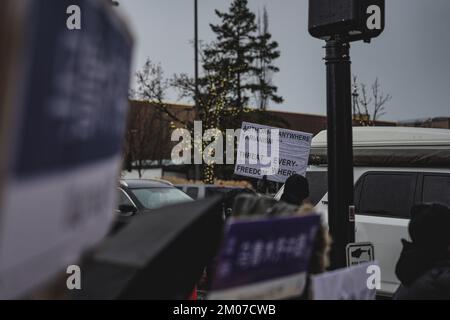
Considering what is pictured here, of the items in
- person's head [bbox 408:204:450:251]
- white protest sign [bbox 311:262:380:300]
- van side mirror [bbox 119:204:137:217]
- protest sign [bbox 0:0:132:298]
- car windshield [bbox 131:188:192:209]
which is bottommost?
van side mirror [bbox 119:204:137:217]

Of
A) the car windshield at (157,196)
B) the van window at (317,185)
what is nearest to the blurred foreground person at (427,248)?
the van window at (317,185)

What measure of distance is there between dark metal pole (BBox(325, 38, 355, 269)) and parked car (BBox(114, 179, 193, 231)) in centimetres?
646

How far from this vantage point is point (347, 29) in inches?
208

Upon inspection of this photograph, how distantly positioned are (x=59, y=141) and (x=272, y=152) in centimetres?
769

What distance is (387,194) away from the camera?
689 cm

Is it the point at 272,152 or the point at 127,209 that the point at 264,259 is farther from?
the point at 127,209

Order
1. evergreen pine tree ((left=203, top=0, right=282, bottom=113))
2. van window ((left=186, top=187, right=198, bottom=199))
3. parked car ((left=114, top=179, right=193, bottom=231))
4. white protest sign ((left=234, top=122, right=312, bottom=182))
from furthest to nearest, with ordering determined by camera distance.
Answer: evergreen pine tree ((left=203, top=0, right=282, bottom=113)) → van window ((left=186, top=187, right=198, bottom=199)) → parked car ((left=114, top=179, right=193, bottom=231)) → white protest sign ((left=234, top=122, right=312, bottom=182))

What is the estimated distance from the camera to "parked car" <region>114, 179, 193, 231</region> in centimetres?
1167

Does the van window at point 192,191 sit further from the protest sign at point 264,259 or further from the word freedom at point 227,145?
the protest sign at point 264,259

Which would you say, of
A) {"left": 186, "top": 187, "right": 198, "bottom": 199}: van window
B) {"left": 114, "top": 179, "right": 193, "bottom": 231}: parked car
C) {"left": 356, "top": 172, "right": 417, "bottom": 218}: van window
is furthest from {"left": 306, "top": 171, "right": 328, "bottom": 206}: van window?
{"left": 186, "top": 187, "right": 198, "bottom": 199}: van window

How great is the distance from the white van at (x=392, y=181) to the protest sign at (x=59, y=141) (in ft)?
17.7

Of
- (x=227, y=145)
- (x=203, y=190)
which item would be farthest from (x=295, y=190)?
(x=227, y=145)

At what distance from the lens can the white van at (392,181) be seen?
6508 mm

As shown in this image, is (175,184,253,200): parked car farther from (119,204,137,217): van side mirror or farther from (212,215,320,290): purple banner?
(212,215,320,290): purple banner
